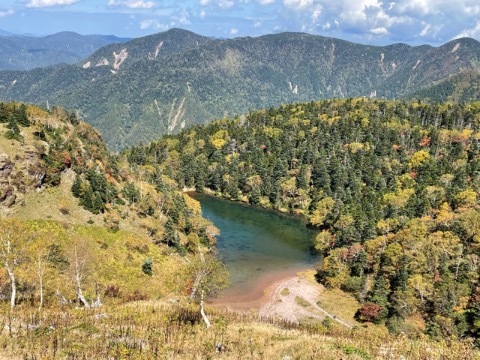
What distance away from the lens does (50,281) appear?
59938 millimetres

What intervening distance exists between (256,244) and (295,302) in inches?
1784

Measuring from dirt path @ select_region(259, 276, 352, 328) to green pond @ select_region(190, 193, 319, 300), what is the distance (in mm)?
5112

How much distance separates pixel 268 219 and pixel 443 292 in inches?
3716

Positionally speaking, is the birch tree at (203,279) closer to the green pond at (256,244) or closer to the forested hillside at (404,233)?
the green pond at (256,244)

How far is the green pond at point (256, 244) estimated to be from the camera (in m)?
109

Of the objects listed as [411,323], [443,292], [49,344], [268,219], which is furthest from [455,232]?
[49,344]

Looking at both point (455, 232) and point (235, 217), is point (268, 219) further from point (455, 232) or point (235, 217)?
point (455, 232)

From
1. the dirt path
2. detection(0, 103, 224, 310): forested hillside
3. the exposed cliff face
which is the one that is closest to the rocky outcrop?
the exposed cliff face

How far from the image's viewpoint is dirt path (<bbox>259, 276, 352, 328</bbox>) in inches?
3398

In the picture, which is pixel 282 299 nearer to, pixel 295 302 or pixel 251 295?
pixel 295 302

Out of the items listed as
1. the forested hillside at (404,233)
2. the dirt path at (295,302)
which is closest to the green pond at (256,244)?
the dirt path at (295,302)

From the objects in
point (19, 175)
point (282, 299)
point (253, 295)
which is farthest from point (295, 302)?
point (19, 175)

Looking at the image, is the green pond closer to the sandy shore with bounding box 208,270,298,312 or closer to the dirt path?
the sandy shore with bounding box 208,270,298,312

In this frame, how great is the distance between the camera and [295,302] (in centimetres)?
9456
